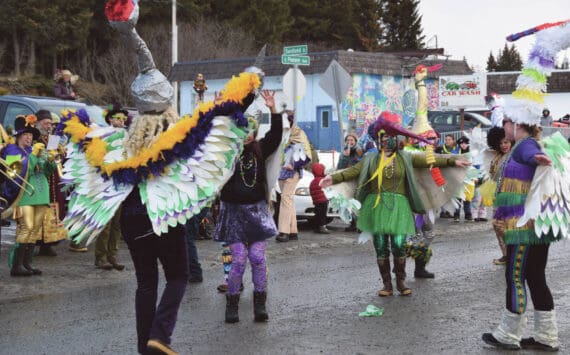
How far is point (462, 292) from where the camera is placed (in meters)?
9.46

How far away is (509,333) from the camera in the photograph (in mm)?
6844

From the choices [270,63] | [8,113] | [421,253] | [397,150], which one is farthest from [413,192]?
[270,63]

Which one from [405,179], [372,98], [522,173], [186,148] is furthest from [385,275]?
[372,98]

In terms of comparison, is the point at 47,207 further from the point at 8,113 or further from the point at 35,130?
the point at 8,113

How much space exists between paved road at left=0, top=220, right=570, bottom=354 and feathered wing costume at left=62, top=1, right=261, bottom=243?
1.48 meters

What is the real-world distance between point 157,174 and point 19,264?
5.24 m

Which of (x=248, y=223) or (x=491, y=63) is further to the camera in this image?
(x=491, y=63)

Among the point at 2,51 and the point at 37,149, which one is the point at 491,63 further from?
the point at 37,149

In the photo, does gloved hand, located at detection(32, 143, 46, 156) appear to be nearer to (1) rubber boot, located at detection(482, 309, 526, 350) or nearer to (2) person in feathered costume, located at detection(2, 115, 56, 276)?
(2) person in feathered costume, located at detection(2, 115, 56, 276)

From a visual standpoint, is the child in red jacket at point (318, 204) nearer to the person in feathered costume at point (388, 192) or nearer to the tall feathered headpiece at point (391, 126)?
the person in feathered costume at point (388, 192)

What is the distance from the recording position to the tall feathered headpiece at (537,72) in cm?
694

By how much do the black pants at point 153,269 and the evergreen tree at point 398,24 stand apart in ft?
218

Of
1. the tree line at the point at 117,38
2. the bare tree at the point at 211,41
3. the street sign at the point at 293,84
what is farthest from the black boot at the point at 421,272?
the bare tree at the point at 211,41

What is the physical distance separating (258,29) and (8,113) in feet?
130
